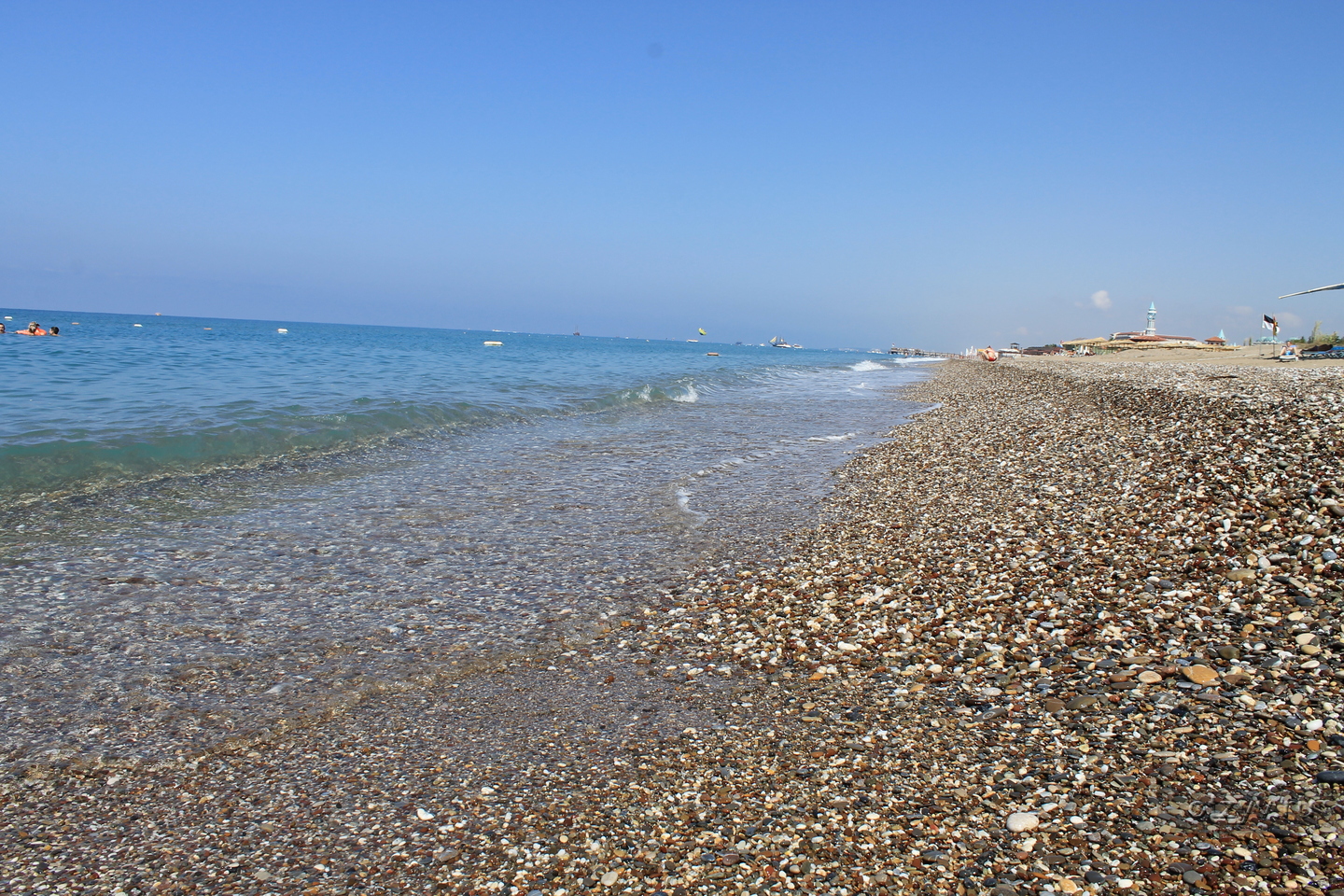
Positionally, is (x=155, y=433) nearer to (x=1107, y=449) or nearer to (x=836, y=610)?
(x=836, y=610)

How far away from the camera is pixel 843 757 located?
462 centimetres

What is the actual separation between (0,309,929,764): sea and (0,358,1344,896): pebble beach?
60cm

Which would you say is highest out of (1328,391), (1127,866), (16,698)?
(1328,391)

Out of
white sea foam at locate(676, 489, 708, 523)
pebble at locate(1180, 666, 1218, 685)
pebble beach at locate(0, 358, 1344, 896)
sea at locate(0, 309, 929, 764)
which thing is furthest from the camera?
white sea foam at locate(676, 489, 708, 523)

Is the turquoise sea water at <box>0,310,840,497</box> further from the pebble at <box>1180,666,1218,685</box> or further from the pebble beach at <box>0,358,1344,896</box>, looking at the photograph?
the pebble at <box>1180,666,1218,685</box>

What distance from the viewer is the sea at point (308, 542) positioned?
18.7 ft

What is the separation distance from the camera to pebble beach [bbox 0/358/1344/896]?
142 inches

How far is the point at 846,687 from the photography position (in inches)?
221

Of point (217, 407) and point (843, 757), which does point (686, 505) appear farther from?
point (217, 407)

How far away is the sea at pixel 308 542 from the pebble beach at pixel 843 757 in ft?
1.96

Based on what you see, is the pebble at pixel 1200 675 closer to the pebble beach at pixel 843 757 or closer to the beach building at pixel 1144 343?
the pebble beach at pixel 843 757

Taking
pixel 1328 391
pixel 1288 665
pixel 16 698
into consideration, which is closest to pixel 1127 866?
pixel 1288 665

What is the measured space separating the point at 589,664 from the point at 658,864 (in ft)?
8.58

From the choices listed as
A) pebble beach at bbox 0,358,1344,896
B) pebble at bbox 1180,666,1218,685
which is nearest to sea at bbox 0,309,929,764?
pebble beach at bbox 0,358,1344,896
